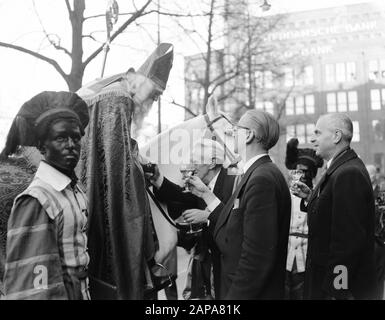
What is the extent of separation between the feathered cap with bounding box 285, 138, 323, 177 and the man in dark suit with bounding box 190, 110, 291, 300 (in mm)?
2009

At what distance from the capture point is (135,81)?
10.5ft

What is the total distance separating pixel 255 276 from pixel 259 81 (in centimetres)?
1818

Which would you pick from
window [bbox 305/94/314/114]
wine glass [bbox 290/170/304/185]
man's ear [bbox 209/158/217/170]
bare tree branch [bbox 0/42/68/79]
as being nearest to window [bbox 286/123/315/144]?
window [bbox 305/94/314/114]

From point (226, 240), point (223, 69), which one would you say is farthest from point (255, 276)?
point (223, 69)

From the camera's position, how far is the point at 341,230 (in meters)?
2.96

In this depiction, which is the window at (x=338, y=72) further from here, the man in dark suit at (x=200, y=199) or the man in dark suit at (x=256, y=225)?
the man in dark suit at (x=256, y=225)

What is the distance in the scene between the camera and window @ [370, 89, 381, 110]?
4294 centimetres

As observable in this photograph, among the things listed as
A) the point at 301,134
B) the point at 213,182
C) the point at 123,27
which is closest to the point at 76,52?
the point at 123,27

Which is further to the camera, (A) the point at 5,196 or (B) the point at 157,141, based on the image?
(B) the point at 157,141

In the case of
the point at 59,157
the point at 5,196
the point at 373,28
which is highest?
the point at 373,28

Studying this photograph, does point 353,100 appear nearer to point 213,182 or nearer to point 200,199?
point 213,182

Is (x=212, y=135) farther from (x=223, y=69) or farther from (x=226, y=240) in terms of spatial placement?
(x=223, y=69)

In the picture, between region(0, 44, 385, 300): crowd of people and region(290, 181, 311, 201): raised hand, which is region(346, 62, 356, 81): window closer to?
region(290, 181, 311, 201): raised hand

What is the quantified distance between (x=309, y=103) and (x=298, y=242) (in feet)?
139
